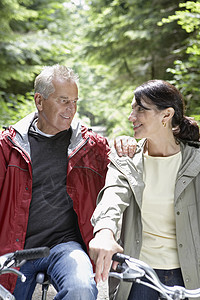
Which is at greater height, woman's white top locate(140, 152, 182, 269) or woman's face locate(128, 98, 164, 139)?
woman's face locate(128, 98, 164, 139)

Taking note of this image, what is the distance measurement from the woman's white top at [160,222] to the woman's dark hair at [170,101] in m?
0.21

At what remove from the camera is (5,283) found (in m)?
2.52

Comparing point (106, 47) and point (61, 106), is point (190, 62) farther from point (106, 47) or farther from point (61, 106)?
point (61, 106)

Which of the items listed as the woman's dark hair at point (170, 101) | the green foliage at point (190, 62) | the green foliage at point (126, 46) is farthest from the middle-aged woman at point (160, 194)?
the green foliage at point (126, 46)

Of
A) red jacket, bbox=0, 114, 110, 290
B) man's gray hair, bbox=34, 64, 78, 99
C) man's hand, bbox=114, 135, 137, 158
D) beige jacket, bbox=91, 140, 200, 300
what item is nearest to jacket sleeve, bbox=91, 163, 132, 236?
beige jacket, bbox=91, 140, 200, 300

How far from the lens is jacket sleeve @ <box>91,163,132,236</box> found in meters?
1.88

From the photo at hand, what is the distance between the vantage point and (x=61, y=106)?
9.44 feet

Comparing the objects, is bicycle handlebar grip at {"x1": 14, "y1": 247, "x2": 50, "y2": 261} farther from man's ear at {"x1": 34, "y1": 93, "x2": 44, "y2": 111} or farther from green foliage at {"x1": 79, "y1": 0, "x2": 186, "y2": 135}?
green foliage at {"x1": 79, "y1": 0, "x2": 186, "y2": 135}

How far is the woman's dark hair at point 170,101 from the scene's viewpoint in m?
→ 2.19

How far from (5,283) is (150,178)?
1073 millimetres

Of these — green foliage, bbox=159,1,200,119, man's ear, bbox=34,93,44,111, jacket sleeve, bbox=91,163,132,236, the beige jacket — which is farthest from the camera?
green foliage, bbox=159,1,200,119

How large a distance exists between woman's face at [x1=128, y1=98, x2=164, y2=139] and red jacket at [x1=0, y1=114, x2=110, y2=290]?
1.96ft

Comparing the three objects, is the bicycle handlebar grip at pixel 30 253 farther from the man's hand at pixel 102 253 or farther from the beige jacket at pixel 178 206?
the beige jacket at pixel 178 206

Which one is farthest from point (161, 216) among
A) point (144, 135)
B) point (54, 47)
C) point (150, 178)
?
point (54, 47)
